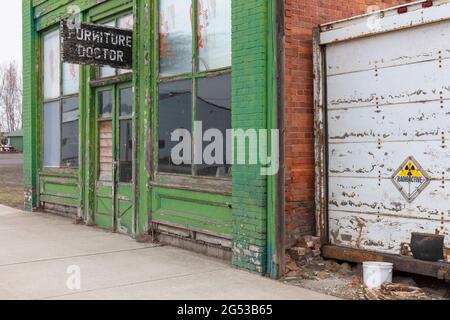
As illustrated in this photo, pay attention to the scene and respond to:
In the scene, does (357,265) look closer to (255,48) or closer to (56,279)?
(255,48)

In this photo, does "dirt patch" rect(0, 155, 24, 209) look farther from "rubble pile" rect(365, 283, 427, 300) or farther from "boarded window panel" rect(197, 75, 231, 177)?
"rubble pile" rect(365, 283, 427, 300)

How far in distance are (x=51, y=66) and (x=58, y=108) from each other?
100 cm

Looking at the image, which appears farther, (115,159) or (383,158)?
(115,159)

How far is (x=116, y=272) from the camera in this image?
20.9ft

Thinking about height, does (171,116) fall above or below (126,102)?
below

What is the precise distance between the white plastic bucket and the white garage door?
13.7 inches

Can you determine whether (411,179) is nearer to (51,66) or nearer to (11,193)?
(51,66)

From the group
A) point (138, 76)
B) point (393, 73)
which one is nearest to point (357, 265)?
point (393, 73)

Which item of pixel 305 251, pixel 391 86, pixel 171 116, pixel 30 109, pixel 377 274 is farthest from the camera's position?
pixel 30 109

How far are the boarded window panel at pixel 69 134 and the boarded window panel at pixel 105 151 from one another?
95cm

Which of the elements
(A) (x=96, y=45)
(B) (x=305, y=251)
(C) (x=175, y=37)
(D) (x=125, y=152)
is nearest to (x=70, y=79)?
(D) (x=125, y=152)

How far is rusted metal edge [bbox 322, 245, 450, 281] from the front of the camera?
5180 millimetres

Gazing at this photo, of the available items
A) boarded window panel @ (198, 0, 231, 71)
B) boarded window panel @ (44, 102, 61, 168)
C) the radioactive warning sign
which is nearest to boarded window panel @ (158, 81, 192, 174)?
boarded window panel @ (198, 0, 231, 71)
